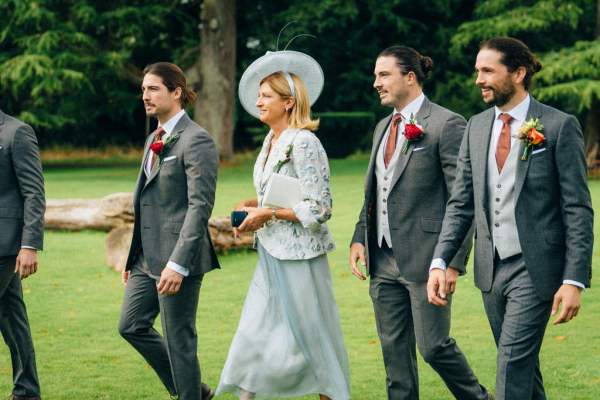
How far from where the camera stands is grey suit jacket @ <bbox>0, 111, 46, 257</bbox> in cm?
675

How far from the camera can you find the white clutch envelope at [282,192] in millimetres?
6215

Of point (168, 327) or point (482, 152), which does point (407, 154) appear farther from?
point (168, 327)

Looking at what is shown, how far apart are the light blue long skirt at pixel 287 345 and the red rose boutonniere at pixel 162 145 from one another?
2.85ft

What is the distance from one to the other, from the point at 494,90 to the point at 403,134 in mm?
919

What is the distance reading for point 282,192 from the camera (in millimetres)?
6227

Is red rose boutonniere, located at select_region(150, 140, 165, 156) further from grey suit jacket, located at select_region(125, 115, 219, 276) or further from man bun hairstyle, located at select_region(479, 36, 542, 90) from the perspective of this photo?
man bun hairstyle, located at select_region(479, 36, 542, 90)

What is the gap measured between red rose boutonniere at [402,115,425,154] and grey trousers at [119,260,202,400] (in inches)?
55.1

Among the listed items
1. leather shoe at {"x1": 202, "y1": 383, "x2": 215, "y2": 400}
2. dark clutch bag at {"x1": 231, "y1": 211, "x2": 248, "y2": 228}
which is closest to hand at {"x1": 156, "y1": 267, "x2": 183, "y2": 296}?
dark clutch bag at {"x1": 231, "y1": 211, "x2": 248, "y2": 228}

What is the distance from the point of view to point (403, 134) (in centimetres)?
618

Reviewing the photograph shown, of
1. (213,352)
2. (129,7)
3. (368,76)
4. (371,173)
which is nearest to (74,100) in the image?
(129,7)

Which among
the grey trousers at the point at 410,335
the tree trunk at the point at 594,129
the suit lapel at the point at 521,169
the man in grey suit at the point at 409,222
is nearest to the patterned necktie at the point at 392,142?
the man in grey suit at the point at 409,222

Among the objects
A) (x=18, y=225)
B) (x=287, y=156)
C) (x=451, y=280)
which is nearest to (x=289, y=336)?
(x=287, y=156)

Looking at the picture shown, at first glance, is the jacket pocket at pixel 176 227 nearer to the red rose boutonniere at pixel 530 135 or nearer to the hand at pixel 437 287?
the hand at pixel 437 287

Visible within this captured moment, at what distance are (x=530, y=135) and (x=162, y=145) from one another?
218 centimetres
